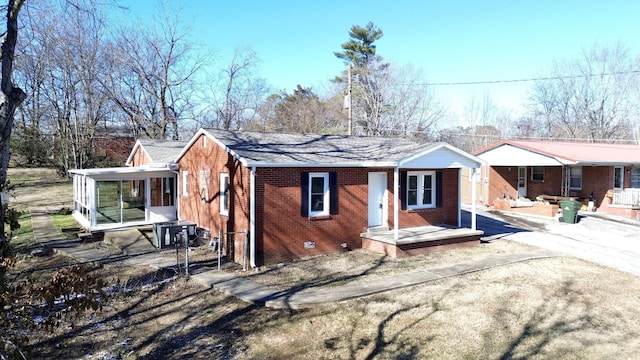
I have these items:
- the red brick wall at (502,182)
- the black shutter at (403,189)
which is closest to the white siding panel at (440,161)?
the black shutter at (403,189)

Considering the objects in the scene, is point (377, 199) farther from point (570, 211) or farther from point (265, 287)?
point (570, 211)

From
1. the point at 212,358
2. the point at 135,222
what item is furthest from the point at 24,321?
the point at 135,222

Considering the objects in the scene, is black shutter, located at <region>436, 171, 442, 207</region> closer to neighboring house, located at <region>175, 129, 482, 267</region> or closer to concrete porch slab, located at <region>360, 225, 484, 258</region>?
neighboring house, located at <region>175, 129, 482, 267</region>

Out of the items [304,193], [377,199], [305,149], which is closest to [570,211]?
[377,199]

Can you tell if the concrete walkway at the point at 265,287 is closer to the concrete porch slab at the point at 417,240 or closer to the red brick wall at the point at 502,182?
the concrete porch slab at the point at 417,240

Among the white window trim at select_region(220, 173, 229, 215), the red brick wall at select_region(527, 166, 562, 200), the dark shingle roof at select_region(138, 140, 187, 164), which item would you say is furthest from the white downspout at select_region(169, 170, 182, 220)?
the red brick wall at select_region(527, 166, 562, 200)

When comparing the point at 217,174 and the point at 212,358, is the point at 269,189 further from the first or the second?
the point at 212,358
